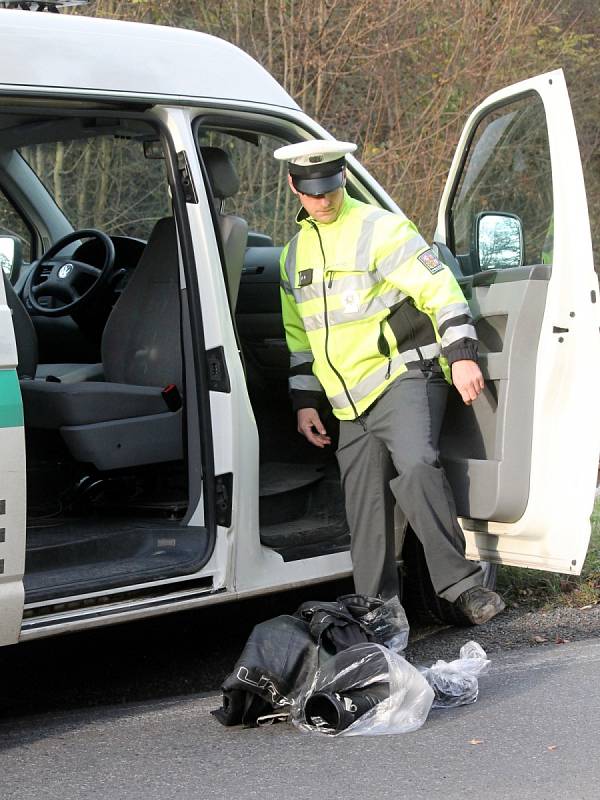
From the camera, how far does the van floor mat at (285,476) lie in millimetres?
5145

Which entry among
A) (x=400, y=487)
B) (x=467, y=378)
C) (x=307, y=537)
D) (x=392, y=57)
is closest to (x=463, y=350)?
(x=467, y=378)

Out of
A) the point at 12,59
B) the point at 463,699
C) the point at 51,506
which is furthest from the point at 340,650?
the point at 12,59

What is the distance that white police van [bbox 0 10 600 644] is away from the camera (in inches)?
165

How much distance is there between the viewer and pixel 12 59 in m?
3.97

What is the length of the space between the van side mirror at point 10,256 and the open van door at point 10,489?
2311 millimetres

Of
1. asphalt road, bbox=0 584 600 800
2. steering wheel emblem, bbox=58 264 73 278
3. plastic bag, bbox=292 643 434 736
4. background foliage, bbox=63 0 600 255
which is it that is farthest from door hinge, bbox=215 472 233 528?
background foliage, bbox=63 0 600 255

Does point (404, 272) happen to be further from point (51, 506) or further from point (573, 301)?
point (51, 506)

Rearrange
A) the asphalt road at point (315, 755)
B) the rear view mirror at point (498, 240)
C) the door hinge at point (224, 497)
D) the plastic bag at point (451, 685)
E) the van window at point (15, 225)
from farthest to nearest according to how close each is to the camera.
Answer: the van window at point (15, 225) < the rear view mirror at point (498, 240) < the door hinge at point (224, 497) < the plastic bag at point (451, 685) < the asphalt road at point (315, 755)

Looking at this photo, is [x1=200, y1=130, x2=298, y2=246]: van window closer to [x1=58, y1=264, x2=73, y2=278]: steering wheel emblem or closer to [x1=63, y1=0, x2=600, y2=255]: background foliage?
→ [x1=63, y1=0, x2=600, y2=255]: background foliage

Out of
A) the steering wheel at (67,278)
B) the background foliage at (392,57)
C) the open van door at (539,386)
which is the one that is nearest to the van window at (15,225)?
the steering wheel at (67,278)

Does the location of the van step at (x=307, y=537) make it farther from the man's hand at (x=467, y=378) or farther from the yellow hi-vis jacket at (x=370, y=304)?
the man's hand at (x=467, y=378)

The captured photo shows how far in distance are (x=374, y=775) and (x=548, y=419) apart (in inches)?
59.9

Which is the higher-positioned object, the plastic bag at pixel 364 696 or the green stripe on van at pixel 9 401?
the green stripe on van at pixel 9 401

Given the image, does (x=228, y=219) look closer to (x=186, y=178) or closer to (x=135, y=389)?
(x=186, y=178)
